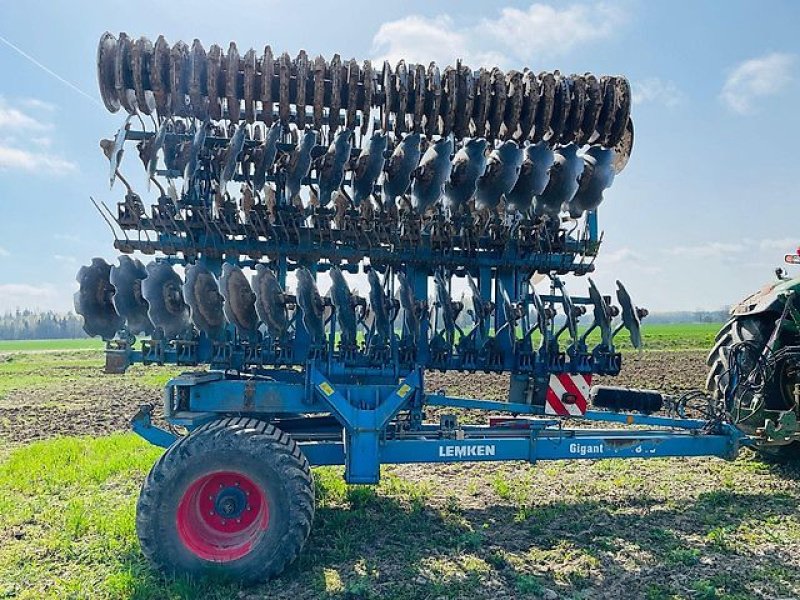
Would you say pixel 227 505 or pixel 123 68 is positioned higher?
pixel 123 68

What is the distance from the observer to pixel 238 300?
5336 mm

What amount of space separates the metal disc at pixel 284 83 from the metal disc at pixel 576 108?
103 inches

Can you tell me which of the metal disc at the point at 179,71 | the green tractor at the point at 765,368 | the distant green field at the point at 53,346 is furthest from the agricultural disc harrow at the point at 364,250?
the distant green field at the point at 53,346

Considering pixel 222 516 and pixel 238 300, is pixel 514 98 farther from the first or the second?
pixel 222 516

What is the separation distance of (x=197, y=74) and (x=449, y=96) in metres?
2.23

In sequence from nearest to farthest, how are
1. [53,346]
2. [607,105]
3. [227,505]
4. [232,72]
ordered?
[227,505], [232,72], [607,105], [53,346]

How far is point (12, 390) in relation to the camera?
18.7 meters

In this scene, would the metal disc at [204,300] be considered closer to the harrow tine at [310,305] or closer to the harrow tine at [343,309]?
the harrow tine at [310,305]

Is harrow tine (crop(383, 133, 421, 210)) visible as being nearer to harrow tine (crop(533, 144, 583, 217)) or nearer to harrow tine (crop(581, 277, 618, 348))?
harrow tine (crop(533, 144, 583, 217))

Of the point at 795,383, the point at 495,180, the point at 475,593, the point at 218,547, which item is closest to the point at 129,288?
the point at 218,547

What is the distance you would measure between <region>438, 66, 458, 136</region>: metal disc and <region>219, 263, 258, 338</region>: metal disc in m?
2.37

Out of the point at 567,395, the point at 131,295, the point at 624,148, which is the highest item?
the point at 624,148

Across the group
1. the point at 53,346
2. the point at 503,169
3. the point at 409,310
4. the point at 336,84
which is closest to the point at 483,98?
the point at 503,169

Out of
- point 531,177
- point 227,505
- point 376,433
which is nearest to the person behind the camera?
point 227,505
